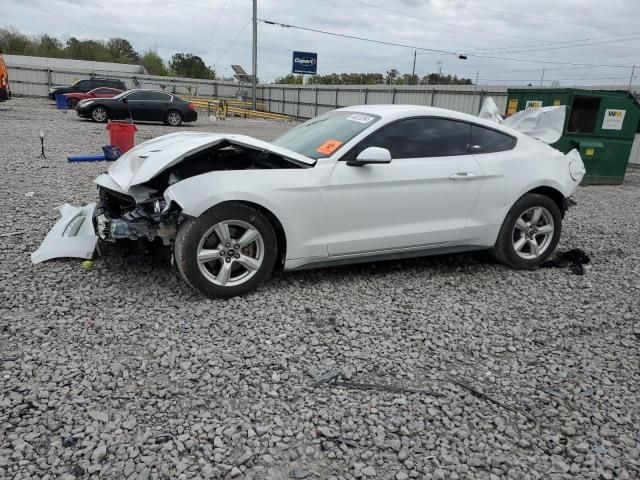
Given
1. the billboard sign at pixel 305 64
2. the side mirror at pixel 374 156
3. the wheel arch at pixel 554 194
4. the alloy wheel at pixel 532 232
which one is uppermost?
the billboard sign at pixel 305 64

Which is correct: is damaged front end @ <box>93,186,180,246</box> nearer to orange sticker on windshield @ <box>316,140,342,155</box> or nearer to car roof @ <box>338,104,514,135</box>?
orange sticker on windshield @ <box>316,140,342,155</box>

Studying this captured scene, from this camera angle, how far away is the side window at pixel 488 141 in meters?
4.83

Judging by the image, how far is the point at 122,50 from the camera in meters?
69.8

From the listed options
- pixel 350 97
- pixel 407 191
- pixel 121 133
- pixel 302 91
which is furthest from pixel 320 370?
pixel 302 91

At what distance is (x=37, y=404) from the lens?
2670 millimetres

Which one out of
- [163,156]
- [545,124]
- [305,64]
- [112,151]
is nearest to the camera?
[163,156]

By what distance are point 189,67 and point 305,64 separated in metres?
39.1

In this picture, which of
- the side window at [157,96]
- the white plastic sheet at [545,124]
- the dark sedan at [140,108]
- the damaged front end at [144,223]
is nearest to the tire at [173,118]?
the dark sedan at [140,108]

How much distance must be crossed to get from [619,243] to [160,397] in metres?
5.92

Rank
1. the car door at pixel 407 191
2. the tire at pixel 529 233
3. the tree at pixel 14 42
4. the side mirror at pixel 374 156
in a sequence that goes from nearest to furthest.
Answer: the side mirror at pixel 374 156 < the car door at pixel 407 191 < the tire at pixel 529 233 < the tree at pixel 14 42

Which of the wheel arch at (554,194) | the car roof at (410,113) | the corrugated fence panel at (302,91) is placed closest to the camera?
the car roof at (410,113)

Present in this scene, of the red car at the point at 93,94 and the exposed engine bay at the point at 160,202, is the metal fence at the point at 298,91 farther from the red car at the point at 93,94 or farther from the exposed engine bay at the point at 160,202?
the exposed engine bay at the point at 160,202

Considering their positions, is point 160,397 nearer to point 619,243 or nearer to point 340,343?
point 340,343

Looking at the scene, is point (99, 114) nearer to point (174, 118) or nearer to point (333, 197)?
point (174, 118)
